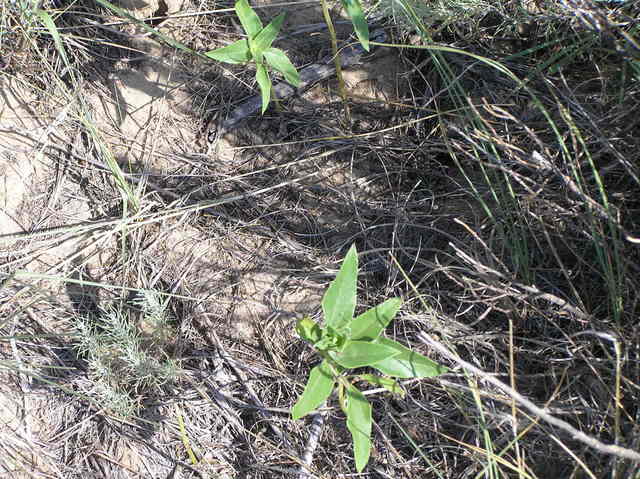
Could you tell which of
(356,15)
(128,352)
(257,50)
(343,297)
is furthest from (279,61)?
(128,352)

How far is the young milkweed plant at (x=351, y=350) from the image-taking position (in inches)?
57.0

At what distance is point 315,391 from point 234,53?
3.50 ft

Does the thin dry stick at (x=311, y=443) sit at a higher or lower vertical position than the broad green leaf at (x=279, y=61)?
lower

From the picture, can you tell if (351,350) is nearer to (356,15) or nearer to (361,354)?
(361,354)

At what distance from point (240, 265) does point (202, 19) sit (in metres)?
1.01

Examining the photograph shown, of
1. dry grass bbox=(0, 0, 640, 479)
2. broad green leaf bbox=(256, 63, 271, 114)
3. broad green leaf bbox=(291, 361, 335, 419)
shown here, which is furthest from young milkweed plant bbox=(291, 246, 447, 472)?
broad green leaf bbox=(256, 63, 271, 114)

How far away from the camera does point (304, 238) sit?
200cm

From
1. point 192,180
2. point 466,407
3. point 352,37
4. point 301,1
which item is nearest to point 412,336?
point 466,407

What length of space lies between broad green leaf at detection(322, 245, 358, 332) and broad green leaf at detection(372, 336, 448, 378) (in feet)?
0.39

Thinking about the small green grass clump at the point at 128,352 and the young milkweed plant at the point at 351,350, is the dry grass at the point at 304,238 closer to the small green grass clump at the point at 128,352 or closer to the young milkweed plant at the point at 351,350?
the small green grass clump at the point at 128,352

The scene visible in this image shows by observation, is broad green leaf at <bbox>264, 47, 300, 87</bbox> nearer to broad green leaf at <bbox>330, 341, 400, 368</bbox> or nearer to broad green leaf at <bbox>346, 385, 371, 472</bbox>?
broad green leaf at <bbox>330, 341, 400, 368</bbox>

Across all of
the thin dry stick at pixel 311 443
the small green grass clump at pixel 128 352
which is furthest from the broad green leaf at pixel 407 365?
the small green grass clump at pixel 128 352

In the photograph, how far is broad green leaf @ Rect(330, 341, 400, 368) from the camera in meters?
1.38

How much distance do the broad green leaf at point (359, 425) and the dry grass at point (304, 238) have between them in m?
0.27
